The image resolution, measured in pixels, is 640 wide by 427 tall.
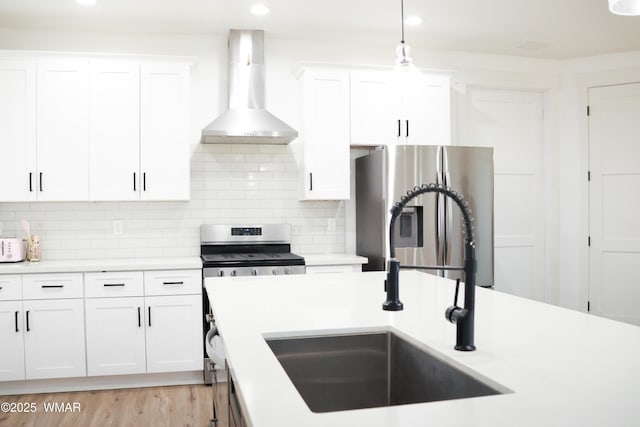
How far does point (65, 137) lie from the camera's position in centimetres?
417

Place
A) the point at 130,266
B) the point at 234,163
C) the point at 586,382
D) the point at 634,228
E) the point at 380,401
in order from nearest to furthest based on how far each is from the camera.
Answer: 1. the point at 586,382
2. the point at 380,401
3. the point at 130,266
4. the point at 234,163
5. the point at 634,228

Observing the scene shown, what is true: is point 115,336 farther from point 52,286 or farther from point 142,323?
point 52,286

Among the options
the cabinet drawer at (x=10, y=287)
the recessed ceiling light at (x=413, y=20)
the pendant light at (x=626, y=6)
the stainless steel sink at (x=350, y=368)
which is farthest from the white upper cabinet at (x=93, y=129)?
the pendant light at (x=626, y=6)

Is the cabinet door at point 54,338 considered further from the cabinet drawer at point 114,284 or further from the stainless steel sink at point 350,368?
the stainless steel sink at point 350,368

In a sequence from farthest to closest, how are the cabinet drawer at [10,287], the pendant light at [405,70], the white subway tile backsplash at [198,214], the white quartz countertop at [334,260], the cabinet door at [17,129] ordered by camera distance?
the white subway tile backsplash at [198,214], the white quartz countertop at [334,260], the cabinet door at [17,129], the cabinet drawer at [10,287], the pendant light at [405,70]

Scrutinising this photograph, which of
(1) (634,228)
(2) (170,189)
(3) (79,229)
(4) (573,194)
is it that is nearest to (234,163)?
(2) (170,189)

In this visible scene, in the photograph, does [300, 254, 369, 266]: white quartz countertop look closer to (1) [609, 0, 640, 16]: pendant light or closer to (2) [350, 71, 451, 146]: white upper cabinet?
(2) [350, 71, 451, 146]: white upper cabinet

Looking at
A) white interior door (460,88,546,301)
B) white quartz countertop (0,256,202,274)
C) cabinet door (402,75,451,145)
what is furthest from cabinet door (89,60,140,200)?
white interior door (460,88,546,301)

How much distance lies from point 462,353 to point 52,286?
3.32 m

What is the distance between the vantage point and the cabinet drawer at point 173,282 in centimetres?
404

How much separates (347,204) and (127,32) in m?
2.28

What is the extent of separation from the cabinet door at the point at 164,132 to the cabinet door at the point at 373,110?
133cm

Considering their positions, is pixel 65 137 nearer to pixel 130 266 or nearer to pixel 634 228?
pixel 130 266

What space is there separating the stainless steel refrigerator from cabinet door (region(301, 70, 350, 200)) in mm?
273
